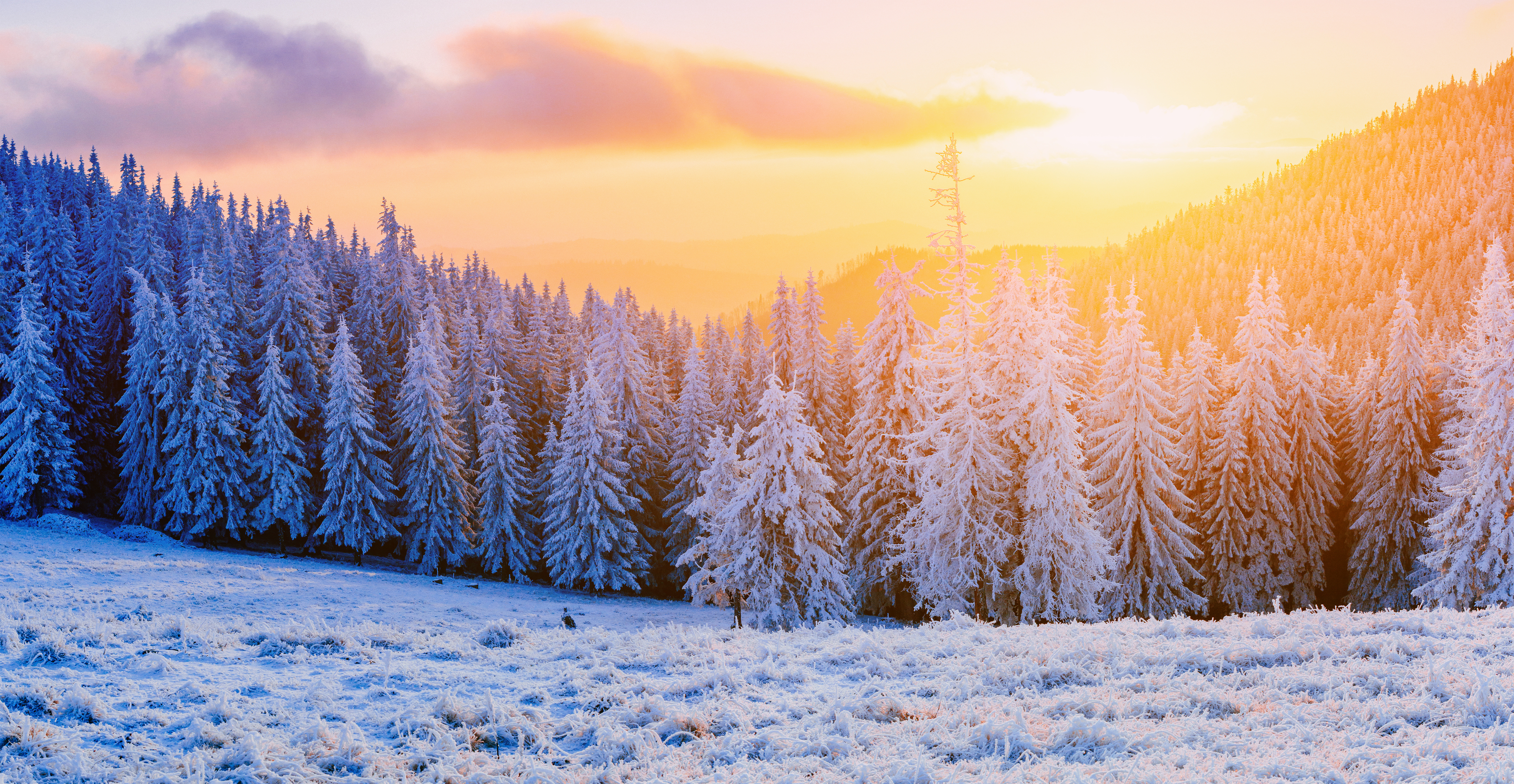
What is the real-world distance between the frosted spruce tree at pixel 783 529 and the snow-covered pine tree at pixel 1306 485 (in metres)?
22.4

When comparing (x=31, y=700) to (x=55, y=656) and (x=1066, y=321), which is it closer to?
(x=55, y=656)

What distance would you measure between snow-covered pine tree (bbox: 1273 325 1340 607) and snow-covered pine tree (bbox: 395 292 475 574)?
4142cm

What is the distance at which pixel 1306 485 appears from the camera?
36.6 metres

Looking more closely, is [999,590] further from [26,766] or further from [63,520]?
[63,520]

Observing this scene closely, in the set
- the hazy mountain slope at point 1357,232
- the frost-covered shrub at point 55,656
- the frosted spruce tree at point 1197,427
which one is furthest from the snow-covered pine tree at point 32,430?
the hazy mountain slope at point 1357,232

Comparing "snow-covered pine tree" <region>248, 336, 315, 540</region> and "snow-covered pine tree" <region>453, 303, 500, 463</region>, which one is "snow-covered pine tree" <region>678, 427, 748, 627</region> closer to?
"snow-covered pine tree" <region>453, 303, 500, 463</region>

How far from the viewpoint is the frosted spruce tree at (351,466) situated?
138 feet

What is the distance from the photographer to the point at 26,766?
7.16 m

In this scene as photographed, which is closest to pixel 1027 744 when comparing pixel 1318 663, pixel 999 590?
pixel 1318 663

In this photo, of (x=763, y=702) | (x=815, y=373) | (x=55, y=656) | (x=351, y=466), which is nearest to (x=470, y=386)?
(x=351, y=466)

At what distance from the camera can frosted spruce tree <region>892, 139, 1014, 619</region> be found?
24297 mm

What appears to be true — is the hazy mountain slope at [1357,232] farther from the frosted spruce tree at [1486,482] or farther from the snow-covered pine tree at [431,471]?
the snow-covered pine tree at [431,471]

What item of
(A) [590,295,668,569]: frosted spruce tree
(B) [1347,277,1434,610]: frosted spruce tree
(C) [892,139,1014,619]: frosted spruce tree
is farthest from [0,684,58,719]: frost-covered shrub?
(B) [1347,277,1434,610]: frosted spruce tree

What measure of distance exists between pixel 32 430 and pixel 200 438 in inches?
349
